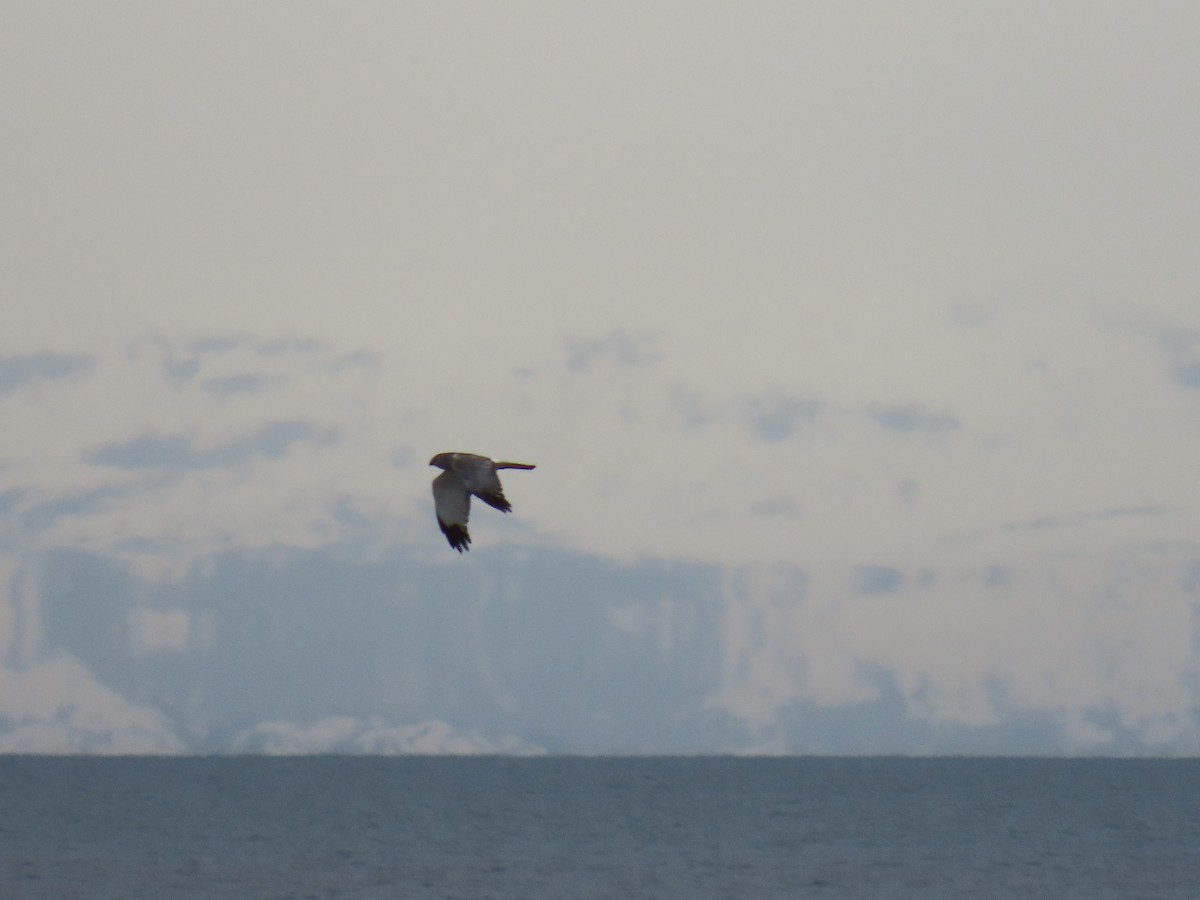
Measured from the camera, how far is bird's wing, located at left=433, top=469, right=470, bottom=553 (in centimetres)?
2053

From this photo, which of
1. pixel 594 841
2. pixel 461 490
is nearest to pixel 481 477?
pixel 461 490

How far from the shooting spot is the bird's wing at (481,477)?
1959 cm

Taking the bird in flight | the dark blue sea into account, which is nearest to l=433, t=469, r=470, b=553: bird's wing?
the bird in flight

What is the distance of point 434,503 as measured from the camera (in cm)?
2052

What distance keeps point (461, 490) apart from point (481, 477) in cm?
76

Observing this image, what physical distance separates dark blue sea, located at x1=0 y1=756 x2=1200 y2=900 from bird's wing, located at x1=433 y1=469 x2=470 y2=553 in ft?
103

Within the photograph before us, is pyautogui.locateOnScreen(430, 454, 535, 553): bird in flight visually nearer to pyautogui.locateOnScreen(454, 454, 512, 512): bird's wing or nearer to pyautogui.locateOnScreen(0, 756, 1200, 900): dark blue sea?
pyautogui.locateOnScreen(454, 454, 512, 512): bird's wing

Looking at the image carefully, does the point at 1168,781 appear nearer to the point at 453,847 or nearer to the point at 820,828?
the point at 820,828

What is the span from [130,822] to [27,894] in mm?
36895

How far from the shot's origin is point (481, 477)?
65.3ft

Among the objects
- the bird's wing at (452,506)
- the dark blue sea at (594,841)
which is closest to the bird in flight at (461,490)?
the bird's wing at (452,506)

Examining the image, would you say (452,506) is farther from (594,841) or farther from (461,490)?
(594,841)

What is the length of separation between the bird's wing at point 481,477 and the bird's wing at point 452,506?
0.34 meters

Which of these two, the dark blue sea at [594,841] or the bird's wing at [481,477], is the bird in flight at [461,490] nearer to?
the bird's wing at [481,477]
